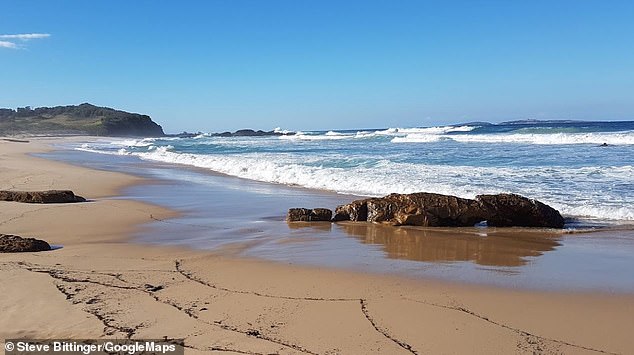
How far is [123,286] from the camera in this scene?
437 cm

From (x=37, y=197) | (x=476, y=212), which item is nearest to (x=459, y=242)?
(x=476, y=212)

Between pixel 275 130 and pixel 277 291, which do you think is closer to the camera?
pixel 277 291

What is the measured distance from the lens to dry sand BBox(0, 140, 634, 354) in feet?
10.8

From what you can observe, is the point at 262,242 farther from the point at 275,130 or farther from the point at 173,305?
the point at 275,130

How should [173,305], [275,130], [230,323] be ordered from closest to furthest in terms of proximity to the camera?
[230,323], [173,305], [275,130]

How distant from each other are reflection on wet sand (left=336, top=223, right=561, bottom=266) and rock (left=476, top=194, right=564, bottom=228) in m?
0.23

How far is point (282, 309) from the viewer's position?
3.88 m

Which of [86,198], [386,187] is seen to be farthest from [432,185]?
[86,198]

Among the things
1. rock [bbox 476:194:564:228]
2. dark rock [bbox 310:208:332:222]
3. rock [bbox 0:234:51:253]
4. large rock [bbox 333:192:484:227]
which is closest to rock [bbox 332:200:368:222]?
dark rock [bbox 310:208:332:222]

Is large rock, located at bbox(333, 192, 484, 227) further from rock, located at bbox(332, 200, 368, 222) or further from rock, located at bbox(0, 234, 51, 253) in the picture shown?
rock, located at bbox(0, 234, 51, 253)

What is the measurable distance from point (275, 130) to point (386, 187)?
379 ft

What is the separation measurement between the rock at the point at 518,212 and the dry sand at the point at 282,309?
3.35m

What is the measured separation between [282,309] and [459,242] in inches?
139

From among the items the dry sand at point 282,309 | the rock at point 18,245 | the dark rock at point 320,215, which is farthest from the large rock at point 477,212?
the rock at point 18,245
